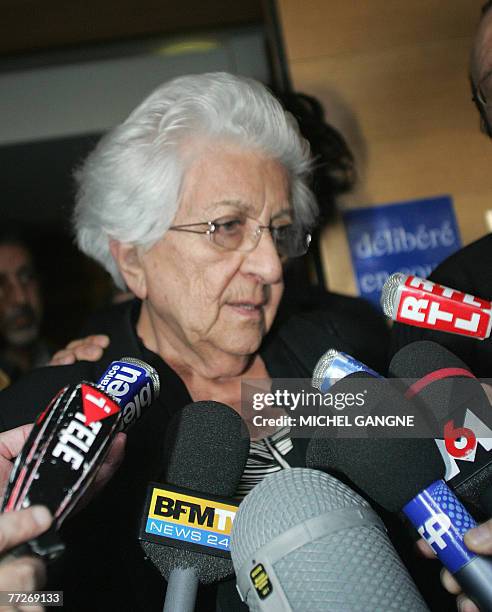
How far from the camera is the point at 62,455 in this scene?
75cm

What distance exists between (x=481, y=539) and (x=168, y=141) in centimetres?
98

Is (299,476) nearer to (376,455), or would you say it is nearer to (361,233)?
(376,455)

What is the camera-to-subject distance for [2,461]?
933 millimetres

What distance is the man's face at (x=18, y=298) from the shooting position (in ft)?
11.0

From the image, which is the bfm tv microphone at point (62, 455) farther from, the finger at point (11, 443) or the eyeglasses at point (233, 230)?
the eyeglasses at point (233, 230)

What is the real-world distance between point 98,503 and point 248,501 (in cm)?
43

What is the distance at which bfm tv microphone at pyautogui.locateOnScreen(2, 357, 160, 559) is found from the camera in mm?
735

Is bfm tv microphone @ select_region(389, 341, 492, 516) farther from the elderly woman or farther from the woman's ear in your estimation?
the woman's ear

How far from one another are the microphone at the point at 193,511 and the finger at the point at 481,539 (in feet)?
1.00

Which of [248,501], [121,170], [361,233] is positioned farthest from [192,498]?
[361,233]

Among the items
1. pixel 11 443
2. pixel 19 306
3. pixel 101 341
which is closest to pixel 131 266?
pixel 101 341

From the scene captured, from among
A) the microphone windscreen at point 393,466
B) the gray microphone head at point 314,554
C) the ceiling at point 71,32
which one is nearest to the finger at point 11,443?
the gray microphone head at point 314,554

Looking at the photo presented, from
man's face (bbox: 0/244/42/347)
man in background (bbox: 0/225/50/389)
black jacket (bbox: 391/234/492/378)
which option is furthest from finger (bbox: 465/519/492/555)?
man's face (bbox: 0/244/42/347)

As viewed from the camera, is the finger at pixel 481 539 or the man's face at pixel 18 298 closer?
the finger at pixel 481 539
